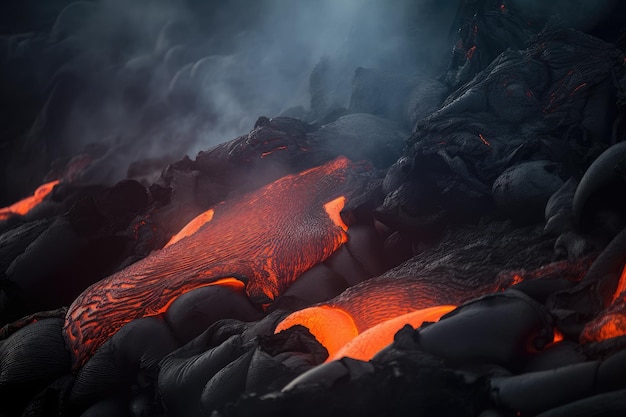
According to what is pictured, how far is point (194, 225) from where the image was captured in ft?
20.2

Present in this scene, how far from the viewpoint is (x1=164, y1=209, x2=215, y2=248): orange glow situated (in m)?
6.03

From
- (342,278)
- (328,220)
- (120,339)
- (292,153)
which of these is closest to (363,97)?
(292,153)

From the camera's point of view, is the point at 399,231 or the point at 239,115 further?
the point at 239,115

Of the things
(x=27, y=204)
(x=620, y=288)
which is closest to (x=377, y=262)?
(x=620, y=288)

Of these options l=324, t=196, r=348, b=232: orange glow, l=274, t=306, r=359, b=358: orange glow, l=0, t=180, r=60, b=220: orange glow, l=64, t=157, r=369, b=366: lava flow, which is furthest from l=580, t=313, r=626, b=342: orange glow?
l=0, t=180, r=60, b=220: orange glow

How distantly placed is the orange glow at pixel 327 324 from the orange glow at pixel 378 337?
319 mm

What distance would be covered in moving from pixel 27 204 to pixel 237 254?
26.4 ft

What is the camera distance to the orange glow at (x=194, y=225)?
6034 mm

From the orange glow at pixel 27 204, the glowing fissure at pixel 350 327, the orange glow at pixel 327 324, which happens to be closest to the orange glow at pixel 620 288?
the glowing fissure at pixel 350 327

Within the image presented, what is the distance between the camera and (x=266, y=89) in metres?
13.9

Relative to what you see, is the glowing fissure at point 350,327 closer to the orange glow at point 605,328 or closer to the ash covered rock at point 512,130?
the orange glow at point 605,328

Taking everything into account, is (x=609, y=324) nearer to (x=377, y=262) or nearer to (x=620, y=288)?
(x=620, y=288)

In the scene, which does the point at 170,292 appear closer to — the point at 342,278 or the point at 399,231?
the point at 342,278

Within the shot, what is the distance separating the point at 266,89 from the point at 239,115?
126 centimetres
